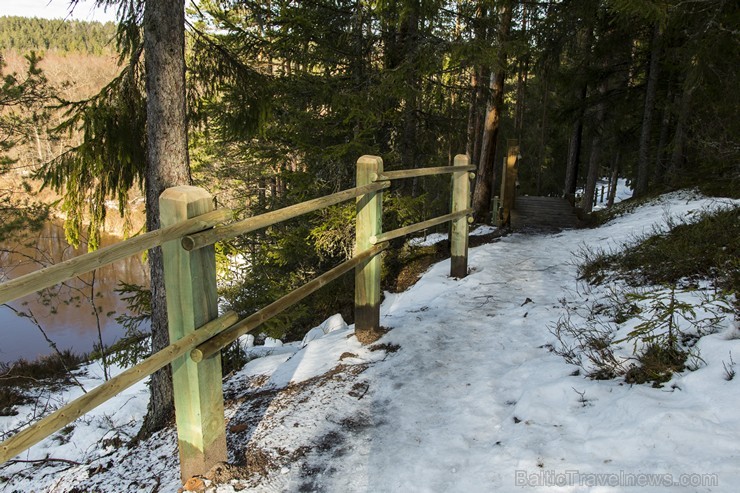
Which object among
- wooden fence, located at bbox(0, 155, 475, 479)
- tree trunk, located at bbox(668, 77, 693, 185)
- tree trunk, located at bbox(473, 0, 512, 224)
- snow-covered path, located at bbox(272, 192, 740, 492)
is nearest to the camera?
wooden fence, located at bbox(0, 155, 475, 479)

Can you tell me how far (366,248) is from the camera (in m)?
4.36

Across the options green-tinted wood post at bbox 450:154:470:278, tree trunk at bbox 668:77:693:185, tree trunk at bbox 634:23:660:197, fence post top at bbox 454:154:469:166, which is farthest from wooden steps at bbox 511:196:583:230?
fence post top at bbox 454:154:469:166

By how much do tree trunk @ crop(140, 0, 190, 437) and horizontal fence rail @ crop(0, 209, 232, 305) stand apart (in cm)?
240

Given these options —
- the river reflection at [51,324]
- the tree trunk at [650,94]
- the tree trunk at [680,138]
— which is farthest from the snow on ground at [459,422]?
the river reflection at [51,324]

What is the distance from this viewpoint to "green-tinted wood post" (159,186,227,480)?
7.78 ft

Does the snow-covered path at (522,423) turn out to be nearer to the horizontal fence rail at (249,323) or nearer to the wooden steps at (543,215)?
the horizontal fence rail at (249,323)

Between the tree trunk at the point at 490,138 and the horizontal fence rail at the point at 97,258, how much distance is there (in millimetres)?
9735

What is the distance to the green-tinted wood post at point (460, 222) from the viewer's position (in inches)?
238

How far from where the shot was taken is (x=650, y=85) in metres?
13.9

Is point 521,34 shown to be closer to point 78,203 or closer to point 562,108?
point 562,108

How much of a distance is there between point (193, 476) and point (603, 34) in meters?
18.1

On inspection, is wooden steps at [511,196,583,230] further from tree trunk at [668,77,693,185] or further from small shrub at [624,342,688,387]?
small shrub at [624,342,688,387]

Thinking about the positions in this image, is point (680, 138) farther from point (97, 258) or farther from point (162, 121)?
point (97, 258)

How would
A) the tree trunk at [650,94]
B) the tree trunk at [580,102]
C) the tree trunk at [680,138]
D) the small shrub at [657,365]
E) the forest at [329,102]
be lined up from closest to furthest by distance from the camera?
the small shrub at [657,365], the forest at [329,102], the tree trunk at [680,138], the tree trunk at [650,94], the tree trunk at [580,102]
